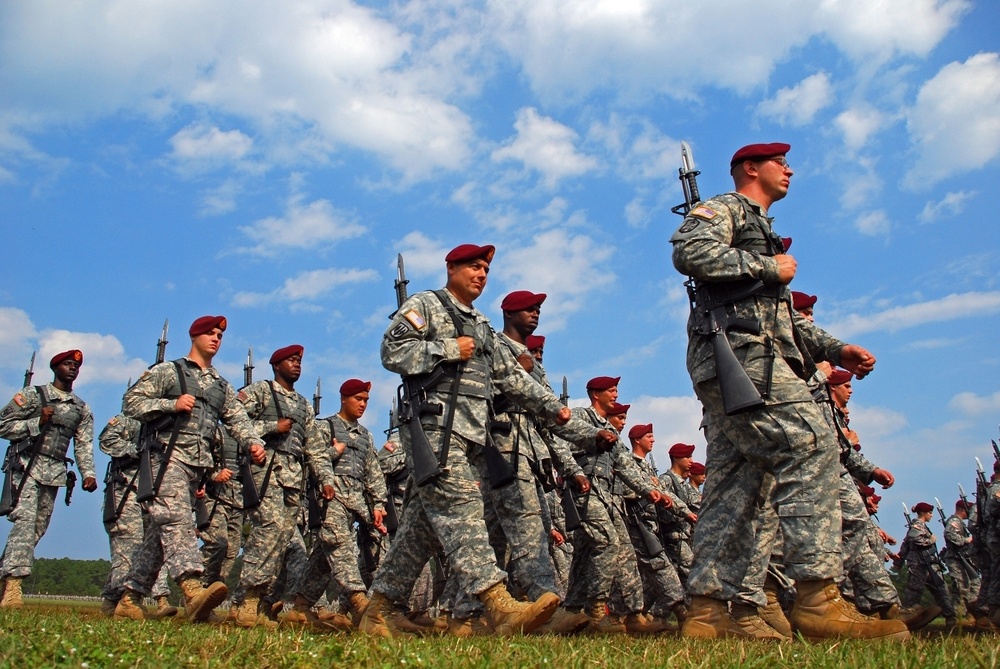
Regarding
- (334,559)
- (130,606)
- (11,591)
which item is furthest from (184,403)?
(11,591)

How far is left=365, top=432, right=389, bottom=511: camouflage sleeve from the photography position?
1138 centimetres

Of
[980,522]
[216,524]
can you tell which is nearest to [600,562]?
[216,524]

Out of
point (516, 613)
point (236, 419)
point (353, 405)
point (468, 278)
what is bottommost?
point (516, 613)

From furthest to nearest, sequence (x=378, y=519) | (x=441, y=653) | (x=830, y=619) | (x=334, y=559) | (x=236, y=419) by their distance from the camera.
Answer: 1. (x=378, y=519)
2. (x=334, y=559)
3. (x=236, y=419)
4. (x=830, y=619)
5. (x=441, y=653)

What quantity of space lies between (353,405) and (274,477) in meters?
2.20

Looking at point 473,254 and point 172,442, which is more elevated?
point 473,254

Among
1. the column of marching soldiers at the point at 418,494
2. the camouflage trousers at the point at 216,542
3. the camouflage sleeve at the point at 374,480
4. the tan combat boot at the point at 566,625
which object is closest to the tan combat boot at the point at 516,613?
the column of marching soldiers at the point at 418,494

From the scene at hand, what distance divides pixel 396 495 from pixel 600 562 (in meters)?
4.90

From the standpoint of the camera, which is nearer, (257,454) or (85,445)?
(257,454)

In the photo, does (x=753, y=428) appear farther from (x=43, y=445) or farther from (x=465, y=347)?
(x=43, y=445)

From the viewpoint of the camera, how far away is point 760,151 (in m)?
5.60

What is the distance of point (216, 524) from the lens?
10172mm

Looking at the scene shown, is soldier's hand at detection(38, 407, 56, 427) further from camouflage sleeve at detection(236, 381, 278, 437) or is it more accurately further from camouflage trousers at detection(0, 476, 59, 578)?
camouflage sleeve at detection(236, 381, 278, 437)

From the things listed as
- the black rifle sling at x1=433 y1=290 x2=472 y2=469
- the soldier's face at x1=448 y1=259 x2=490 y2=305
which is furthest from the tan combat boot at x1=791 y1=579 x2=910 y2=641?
the soldier's face at x1=448 y1=259 x2=490 y2=305
